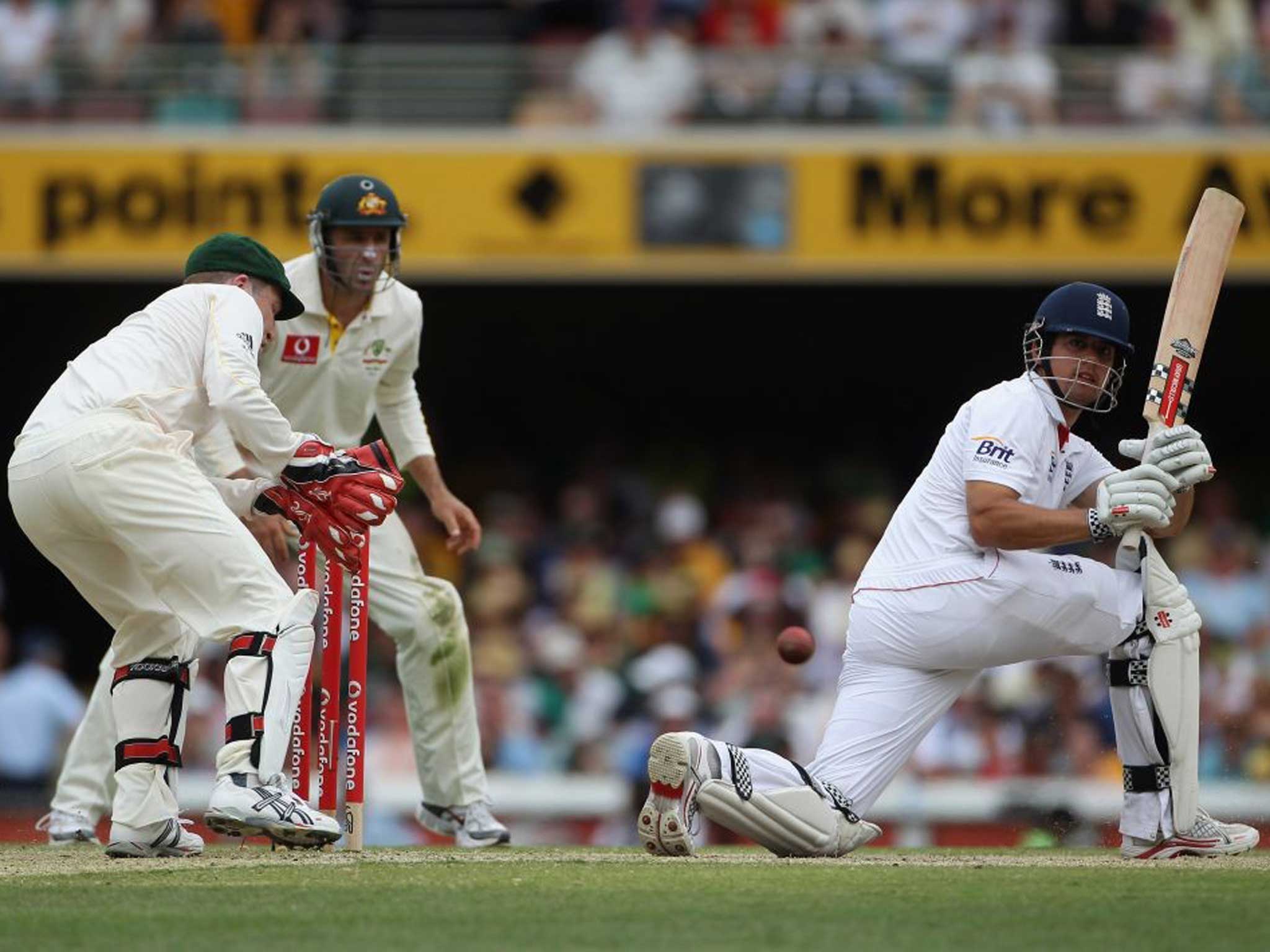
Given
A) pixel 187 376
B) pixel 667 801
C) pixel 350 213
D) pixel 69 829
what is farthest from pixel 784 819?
pixel 69 829

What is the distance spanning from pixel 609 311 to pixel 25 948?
12014 millimetres

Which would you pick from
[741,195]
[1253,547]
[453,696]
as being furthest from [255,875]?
[1253,547]

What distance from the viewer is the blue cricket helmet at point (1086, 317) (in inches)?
242

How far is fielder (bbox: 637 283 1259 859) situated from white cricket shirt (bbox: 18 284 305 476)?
146 centimetres

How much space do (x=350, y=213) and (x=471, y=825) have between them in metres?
2.12

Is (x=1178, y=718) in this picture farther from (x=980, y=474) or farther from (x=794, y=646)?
(x=794, y=646)

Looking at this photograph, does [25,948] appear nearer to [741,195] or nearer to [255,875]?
[255,875]

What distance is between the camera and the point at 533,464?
51.6 ft

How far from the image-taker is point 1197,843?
609 centimetres

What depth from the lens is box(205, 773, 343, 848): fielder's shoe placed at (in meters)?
5.48

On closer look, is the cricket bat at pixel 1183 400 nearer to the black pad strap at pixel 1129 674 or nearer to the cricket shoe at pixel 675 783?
the black pad strap at pixel 1129 674

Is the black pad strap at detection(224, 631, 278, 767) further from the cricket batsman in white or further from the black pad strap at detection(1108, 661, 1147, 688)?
the black pad strap at detection(1108, 661, 1147, 688)

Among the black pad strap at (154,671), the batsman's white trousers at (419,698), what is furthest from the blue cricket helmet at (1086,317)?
the black pad strap at (154,671)

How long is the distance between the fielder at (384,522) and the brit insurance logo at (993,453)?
1.99 metres
